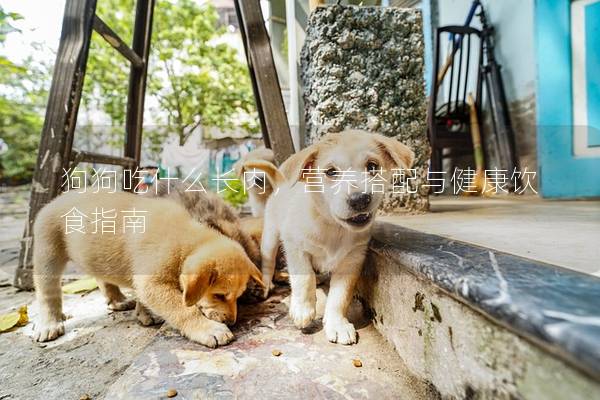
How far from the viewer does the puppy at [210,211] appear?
6.03 ft

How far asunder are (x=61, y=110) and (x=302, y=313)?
1841mm

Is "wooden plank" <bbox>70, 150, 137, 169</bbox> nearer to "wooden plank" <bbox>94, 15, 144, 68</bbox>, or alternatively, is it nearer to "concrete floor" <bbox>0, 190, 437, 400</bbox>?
"wooden plank" <bbox>94, 15, 144, 68</bbox>

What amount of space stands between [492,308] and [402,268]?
50 centimetres

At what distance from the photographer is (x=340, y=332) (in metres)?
1.20

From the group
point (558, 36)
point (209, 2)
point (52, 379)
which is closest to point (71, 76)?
point (52, 379)

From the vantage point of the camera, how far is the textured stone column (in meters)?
2.03

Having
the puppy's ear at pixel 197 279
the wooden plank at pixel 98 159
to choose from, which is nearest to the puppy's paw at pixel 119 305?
the puppy's ear at pixel 197 279

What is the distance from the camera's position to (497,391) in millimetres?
632

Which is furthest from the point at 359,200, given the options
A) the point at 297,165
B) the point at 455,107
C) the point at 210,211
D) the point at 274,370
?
the point at 455,107

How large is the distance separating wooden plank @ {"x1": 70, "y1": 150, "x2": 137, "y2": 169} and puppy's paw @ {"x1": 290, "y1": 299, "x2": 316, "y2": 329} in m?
1.77

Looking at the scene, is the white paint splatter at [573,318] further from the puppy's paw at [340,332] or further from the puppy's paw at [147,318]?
the puppy's paw at [147,318]

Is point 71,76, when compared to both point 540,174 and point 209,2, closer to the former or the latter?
point 540,174

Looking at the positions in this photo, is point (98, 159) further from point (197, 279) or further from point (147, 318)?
→ point (197, 279)

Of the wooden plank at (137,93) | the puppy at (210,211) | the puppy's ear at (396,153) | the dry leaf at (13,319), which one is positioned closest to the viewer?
the puppy's ear at (396,153)
